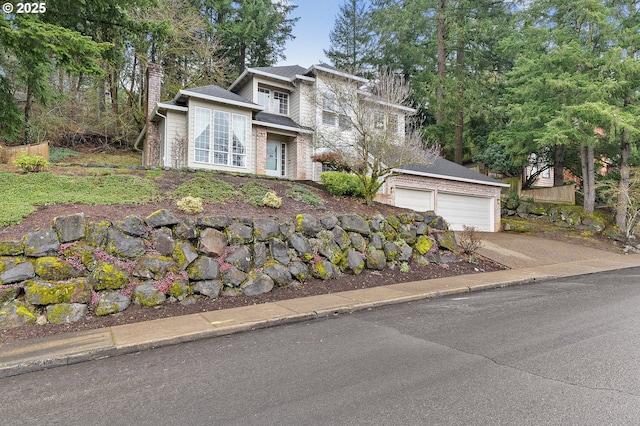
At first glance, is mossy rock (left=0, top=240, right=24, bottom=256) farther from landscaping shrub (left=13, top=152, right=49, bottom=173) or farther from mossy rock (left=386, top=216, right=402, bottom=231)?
mossy rock (left=386, top=216, right=402, bottom=231)

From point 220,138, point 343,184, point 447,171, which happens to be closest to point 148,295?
point 343,184

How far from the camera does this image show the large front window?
1338cm

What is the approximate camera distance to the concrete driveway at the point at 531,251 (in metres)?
10.6

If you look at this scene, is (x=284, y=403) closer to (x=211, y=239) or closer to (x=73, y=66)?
(x=211, y=239)

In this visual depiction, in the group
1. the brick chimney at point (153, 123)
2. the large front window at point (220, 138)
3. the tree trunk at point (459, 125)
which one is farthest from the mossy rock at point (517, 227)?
the brick chimney at point (153, 123)

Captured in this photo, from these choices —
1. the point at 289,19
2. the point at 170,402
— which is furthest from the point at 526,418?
the point at 289,19

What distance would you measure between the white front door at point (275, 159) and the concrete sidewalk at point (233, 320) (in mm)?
10208

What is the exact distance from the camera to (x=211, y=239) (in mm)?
6793

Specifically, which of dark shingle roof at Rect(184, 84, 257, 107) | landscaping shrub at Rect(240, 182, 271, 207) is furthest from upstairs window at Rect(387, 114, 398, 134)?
dark shingle roof at Rect(184, 84, 257, 107)

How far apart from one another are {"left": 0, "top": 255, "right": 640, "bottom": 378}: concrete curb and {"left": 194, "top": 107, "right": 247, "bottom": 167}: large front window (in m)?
9.06

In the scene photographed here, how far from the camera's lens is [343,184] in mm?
11383

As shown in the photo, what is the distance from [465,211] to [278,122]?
9.67 metres

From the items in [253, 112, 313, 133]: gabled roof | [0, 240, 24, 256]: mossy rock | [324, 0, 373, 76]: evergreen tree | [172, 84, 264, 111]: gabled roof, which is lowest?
[0, 240, 24, 256]: mossy rock

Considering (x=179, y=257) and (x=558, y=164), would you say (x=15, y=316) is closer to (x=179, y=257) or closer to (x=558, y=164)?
(x=179, y=257)
